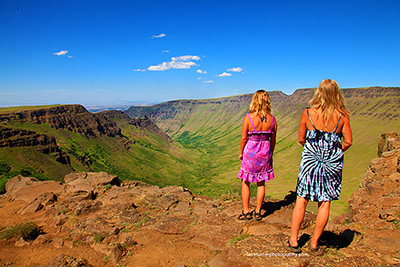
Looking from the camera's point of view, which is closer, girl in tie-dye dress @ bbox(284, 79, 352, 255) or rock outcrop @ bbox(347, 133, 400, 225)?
girl in tie-dye dress @ bbox(284, 79, 352, 255)

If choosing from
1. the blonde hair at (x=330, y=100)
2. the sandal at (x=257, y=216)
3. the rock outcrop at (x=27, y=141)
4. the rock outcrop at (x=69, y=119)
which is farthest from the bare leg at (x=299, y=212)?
the rock outcrop at (x=69, y=119)

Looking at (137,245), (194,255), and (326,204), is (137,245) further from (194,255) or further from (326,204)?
(326,204)

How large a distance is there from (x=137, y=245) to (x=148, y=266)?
1459mm

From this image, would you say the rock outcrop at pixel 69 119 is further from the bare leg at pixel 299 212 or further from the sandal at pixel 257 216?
the bare leg at pixel 299 212

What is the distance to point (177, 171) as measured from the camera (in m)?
149

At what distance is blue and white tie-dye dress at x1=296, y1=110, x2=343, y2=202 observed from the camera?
529 centimetres

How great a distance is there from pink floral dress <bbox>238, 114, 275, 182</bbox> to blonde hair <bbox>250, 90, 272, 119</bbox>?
0.38m

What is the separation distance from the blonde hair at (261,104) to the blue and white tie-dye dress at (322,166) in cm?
165

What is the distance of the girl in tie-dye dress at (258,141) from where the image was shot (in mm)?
6840

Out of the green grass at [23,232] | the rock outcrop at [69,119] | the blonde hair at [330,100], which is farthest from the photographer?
the rock outcrop at [69,119]

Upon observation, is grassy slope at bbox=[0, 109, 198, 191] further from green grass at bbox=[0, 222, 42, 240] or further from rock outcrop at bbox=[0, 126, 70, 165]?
green grass at bbox=[0, 222, 42, 240]

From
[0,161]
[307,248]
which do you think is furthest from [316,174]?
[0,161]

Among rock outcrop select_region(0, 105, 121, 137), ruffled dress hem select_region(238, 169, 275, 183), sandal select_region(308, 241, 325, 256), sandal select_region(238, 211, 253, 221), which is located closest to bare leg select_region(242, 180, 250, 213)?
ruffled dress hem select_region(238, 169, 275, 183)

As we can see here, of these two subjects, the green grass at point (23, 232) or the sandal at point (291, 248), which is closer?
the sandal at point (291, 248)
